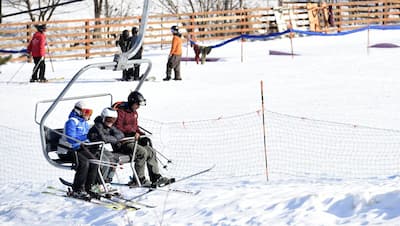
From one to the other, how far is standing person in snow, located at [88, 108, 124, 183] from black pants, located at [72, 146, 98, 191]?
14 centimetres

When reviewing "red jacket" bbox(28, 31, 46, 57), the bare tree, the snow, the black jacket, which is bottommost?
the snow

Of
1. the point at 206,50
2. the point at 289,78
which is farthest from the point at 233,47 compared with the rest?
the point at 289,78

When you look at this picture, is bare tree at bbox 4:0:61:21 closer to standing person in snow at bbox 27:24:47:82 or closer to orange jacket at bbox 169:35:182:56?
standing person in snow at bbox 27:24:47:82

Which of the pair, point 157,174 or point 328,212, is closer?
point 328,212

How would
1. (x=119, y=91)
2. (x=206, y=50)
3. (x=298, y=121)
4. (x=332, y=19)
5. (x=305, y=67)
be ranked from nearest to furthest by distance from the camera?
(x=298, y=121) < (x=119, y=91) < (x=305, y=67) < (x=206, y=50) < (x=332, y=19)

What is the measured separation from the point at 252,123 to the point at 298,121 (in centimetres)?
86

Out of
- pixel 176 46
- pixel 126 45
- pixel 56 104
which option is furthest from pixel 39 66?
pixel 56 104

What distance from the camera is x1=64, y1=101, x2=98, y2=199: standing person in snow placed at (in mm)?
9961

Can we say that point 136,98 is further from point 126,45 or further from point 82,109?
point 126,45

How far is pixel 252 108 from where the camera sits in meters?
17.5

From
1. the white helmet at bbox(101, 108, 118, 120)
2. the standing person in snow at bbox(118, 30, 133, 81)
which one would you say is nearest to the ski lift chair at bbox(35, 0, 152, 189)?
the white helmet at bbox(101, 108, 118, 120)

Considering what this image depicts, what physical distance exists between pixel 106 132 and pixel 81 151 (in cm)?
37

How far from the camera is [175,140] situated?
1455 cm

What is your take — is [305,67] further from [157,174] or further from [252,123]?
[157,174]
